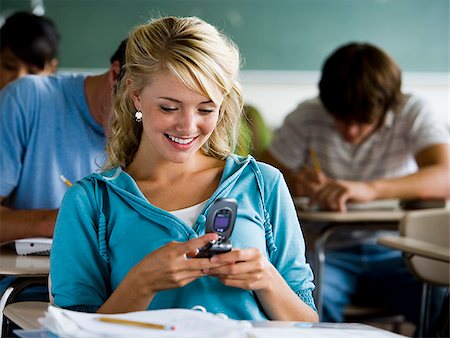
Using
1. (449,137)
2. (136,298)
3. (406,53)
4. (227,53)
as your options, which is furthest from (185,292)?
(406,53)

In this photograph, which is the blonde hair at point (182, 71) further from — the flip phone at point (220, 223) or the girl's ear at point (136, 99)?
the flip phone at point (220, 223)

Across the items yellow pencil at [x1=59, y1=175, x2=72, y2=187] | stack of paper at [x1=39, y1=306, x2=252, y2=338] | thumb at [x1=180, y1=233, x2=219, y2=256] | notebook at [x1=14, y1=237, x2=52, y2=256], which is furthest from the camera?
yellow pencil at [x1=59, y1=175, x2=72, y2=187]

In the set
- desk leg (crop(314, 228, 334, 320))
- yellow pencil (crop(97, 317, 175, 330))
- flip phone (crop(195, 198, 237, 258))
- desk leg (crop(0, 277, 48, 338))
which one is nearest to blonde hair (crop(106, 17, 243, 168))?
flip phone (crop(195, 198, 237, 258))

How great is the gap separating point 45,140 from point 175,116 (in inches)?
41.6

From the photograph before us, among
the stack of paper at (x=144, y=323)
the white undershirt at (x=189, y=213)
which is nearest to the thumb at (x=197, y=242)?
the stack of paper at (x=144, y=323)

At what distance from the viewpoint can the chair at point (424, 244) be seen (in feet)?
9.93

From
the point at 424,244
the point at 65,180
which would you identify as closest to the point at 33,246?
the point at 65,180

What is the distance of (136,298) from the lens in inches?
67.7

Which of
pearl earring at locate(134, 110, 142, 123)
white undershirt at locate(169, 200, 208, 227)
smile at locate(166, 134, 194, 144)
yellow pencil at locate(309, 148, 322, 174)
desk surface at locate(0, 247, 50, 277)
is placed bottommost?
desk surface at locate(0, 247, 50, 277)

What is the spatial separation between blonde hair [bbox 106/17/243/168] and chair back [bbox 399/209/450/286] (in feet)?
4.28

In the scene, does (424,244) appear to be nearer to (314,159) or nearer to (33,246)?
(314,159)

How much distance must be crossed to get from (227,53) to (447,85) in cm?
585

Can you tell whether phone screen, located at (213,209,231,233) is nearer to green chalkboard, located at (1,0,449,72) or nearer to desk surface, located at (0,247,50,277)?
desk surface, located at (0,247,50,277)

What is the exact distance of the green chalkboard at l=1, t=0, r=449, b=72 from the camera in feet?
24.2
